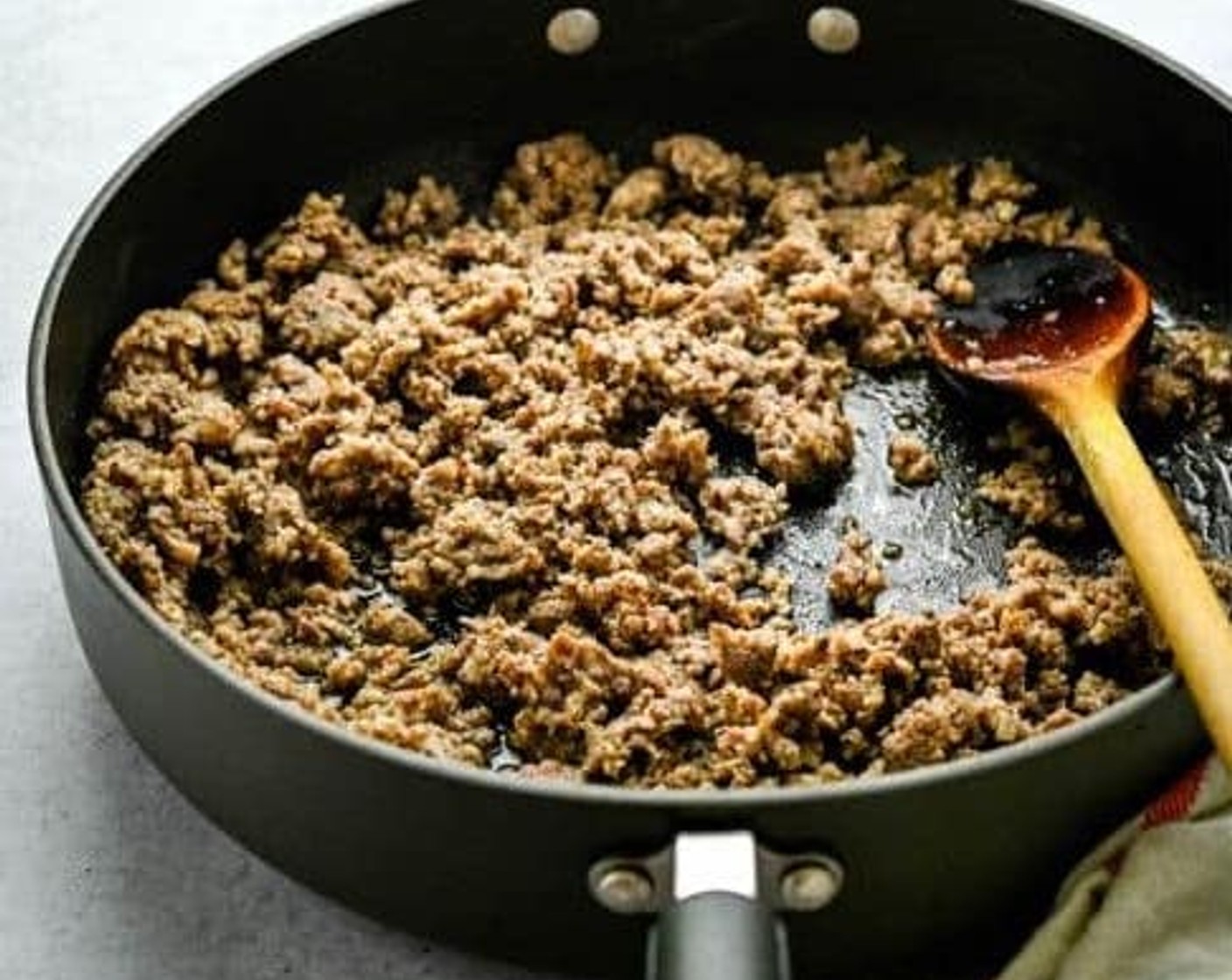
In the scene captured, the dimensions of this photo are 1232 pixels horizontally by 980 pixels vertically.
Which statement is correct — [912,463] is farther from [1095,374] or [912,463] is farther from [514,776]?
[514,776]

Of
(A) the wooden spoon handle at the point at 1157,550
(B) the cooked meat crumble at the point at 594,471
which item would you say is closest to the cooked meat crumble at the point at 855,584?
(B) the cooked meat crumble at the point at 594,471

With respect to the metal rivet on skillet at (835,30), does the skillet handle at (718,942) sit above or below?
below

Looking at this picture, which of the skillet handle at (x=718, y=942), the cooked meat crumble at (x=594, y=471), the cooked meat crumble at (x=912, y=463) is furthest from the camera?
the cooked meat crumble at (x=912, y=463)

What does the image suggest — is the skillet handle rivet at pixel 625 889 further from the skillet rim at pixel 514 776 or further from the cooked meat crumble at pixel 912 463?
the cooked meat crumble at pixel 912 463

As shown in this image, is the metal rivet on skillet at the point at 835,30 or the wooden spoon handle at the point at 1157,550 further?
the metal rivet on skillet at the point at 835,30

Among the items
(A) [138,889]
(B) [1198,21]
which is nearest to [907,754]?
Result: (A) [138,889]

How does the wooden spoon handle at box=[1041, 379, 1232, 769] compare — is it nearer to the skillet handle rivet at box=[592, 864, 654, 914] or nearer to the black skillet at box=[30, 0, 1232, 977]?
the black skillet at box=[30, 0, 1232, 977]

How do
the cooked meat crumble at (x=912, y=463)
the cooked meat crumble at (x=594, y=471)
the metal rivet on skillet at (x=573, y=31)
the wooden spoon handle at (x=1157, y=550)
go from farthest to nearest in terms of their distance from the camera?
the metal rivet on skillet at (x=573, y=31) → the cooked meat crumble at (x=912, y=463) → the cooked meat crumble at (x=594, y=471) → the wooden spoon handle at (x=1157, y=550)
